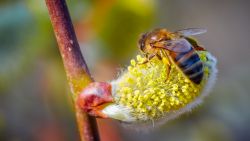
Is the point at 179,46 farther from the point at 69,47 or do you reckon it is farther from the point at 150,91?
the point at 69,47

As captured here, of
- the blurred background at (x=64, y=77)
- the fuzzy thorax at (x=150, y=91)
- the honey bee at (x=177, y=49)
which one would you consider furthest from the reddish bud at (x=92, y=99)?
the blurred background at (x=64, y=77)

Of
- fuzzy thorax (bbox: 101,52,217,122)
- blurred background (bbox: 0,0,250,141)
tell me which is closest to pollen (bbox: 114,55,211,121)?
fuzzy thorax (bbox: 101,52,217,122)

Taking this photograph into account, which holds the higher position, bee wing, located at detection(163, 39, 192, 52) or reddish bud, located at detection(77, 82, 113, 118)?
bee wing, located at detection(163, 39, 192, 52)

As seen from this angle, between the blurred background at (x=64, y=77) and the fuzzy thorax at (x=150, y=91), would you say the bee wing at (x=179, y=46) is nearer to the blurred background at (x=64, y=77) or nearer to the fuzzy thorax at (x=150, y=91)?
the fuzzy thorax at (x=150, y=91)

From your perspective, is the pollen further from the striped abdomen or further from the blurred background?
the blurred background

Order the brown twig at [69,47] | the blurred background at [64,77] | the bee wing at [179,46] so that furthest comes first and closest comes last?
the blurred background at [64,77] < the bee wing at [179,46] < the brown twig at [69,47]

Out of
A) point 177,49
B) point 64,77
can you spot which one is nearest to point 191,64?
point 177,49

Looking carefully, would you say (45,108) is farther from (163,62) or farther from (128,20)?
(163,62)
